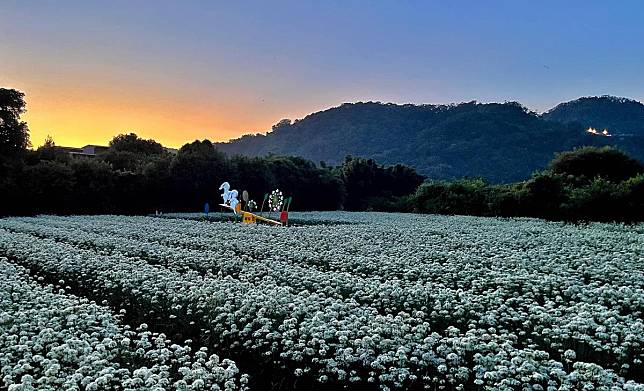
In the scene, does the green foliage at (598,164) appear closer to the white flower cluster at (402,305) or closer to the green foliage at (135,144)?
the white flower cluster at (402,305)

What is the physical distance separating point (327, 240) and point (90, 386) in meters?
16.3

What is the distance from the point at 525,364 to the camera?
20.2 ft

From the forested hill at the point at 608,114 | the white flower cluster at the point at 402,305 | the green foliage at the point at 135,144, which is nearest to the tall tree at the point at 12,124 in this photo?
the green foliage at the point at 135,144

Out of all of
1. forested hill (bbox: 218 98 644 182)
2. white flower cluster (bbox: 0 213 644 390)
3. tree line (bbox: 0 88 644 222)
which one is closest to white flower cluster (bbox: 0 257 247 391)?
white flower cluster (bbox: 0 213 644 390)

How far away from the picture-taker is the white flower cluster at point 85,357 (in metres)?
5.79

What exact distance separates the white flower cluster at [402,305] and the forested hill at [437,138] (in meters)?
69.1

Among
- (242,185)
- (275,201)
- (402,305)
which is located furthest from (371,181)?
(402,305)

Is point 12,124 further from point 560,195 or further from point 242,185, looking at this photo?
point 560,195

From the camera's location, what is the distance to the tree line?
3822cm

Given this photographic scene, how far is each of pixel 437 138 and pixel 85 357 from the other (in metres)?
118

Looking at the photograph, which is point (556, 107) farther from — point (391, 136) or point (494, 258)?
point (494, 258)

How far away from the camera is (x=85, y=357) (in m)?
6.45

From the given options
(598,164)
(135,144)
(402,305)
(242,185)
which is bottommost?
(402,305)

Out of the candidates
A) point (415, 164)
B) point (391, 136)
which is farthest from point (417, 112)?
point (415, 164)
